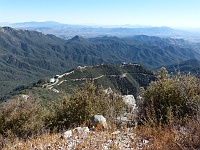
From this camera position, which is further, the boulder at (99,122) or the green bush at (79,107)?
the green bush at (79,107)

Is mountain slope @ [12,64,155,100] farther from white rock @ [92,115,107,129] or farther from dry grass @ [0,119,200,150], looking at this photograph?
dry grass @ [0,119,200,150]

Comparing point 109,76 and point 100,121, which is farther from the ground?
point 100,121

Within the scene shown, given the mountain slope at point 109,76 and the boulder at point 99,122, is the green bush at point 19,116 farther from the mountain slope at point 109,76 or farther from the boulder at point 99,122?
the mountain slope at point 109,76

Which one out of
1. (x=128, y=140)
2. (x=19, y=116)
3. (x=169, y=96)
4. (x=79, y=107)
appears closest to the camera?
(x=128, y=140)

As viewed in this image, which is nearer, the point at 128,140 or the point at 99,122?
the point at 128,140

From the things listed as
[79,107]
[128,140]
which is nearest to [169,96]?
[128,140]

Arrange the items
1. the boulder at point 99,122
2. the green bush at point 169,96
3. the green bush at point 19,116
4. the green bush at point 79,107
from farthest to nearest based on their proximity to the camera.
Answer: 1. the green bush at point 19,116
2. the green bush at point 79,107
3. the green bush at point 169,96
4. the boulder at point 99,122

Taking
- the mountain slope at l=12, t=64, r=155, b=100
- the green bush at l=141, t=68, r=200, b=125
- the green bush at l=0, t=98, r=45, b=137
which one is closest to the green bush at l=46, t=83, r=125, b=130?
the green bush at l=141, t=68, r=200, b=125

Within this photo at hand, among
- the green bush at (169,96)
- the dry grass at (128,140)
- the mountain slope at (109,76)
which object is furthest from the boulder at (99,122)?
the mountain slope at (109,76)

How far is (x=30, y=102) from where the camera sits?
12586 millimetres

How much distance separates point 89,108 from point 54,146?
3260 mm

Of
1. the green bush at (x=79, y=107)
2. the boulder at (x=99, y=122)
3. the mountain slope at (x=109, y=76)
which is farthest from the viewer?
the mountain slope at (x=109, y=76)

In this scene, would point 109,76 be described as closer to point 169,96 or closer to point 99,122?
point 169,96

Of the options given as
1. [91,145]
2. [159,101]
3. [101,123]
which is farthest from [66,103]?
[91,145]
